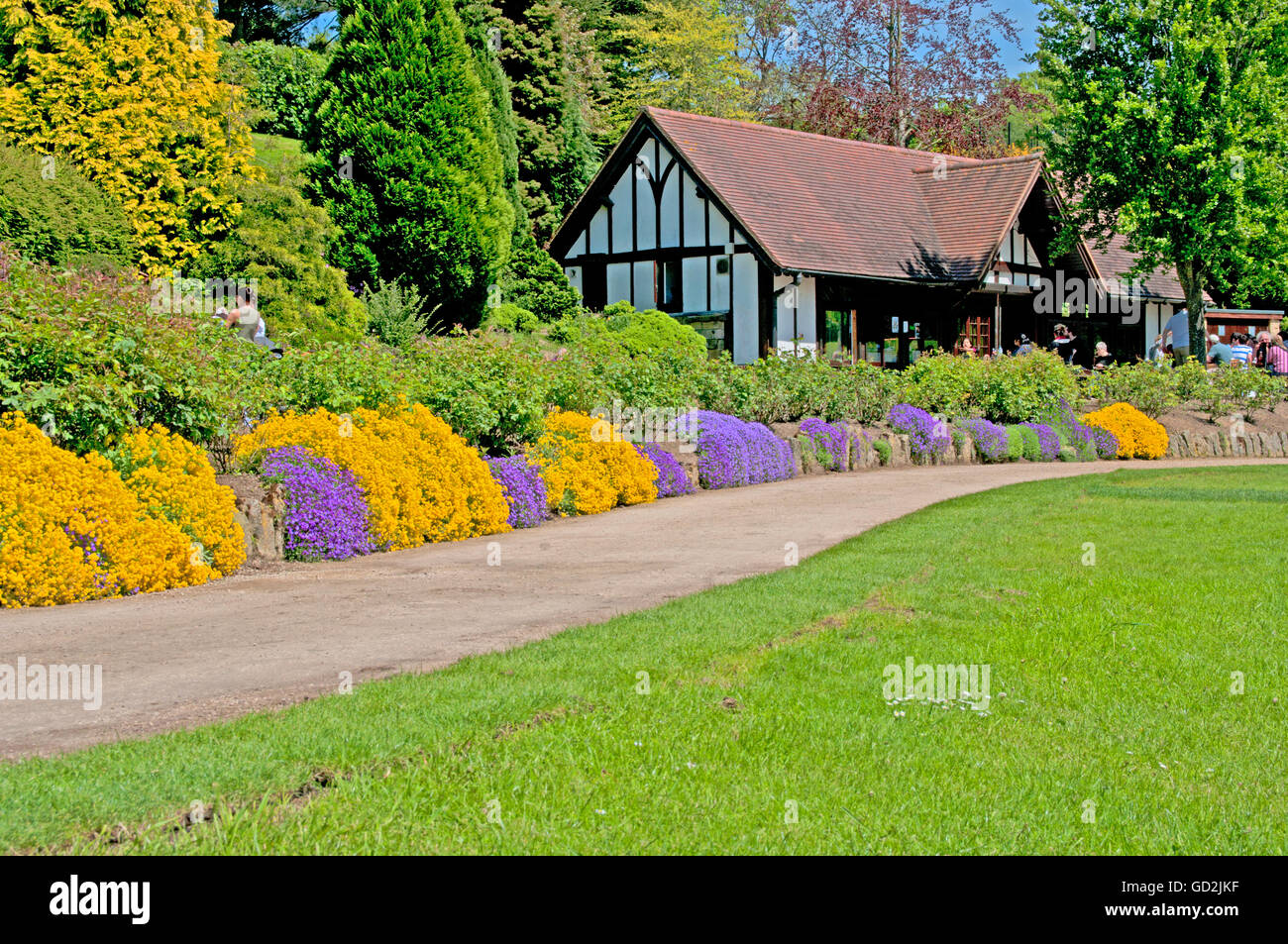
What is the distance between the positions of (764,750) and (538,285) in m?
30.4

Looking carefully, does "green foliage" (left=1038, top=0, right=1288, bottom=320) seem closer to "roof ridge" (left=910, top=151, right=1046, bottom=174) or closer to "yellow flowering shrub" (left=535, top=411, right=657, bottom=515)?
"roof ridge" (left=910, top=151, right=1046, bottom=174)

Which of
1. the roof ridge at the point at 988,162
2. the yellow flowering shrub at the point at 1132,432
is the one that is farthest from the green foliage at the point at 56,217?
the roof ridge at the point at 988,162

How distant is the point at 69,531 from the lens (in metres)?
7.95

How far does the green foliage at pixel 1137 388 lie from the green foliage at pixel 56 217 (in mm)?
17060

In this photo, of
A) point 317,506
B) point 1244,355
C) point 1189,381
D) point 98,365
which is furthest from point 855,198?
point 98,365

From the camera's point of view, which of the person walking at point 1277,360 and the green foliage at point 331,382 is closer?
the green foliage at point 331,382

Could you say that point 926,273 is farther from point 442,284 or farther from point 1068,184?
point 442,284

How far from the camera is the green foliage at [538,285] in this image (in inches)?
1329

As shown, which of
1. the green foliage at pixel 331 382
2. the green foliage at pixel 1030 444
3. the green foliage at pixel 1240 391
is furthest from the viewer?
the green foliage at pixel 1240 391

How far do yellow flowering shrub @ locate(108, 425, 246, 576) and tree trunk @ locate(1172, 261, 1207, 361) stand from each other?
84.5 ft

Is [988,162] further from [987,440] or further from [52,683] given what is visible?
[52,683]
